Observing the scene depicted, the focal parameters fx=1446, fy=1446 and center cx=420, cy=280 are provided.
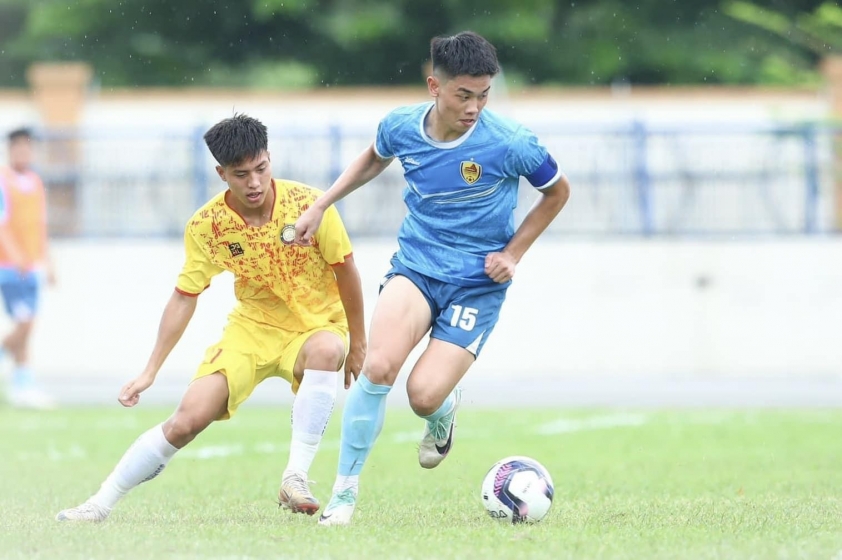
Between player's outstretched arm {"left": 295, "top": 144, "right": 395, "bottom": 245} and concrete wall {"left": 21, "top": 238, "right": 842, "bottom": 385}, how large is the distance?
30.6 ft

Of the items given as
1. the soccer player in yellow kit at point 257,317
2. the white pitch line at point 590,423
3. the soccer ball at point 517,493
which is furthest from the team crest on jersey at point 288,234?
the white pitch line at point 590,423

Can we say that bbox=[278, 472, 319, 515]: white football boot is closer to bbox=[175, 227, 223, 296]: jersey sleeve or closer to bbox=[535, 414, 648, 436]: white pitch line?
bbox=[175, 227, 223, 296]: jersey sleeve

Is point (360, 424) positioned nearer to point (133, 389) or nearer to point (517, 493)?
point (517, 493)

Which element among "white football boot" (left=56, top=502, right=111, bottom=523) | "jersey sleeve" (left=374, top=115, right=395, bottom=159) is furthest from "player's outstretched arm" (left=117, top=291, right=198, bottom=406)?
"jersey sleeve" (left=374, top=115, right=395, bottom=159)

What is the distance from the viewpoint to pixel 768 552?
4988mm

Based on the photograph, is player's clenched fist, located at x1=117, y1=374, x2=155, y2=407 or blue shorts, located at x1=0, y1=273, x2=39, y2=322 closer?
player's clenched fist, located at x1=117, y1=374, x2=155, y2=407

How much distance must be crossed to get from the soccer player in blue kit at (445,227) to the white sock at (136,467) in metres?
0.80

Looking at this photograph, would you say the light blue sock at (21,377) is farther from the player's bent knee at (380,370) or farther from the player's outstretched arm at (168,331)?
the player's bent knee at (380,370)

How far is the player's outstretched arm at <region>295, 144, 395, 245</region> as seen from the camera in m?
6.12

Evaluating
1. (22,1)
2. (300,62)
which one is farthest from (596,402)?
(22,1)

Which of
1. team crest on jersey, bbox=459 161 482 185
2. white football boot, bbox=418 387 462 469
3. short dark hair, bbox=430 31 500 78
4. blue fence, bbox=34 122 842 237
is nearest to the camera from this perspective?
short dark hair, bbox=430 31 500 78

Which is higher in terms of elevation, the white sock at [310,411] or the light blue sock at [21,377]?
the white sock at [310,411]

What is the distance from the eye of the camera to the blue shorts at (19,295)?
42.7ft

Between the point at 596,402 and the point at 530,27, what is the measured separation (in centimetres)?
1552
